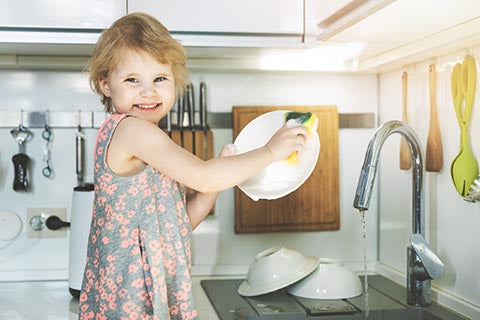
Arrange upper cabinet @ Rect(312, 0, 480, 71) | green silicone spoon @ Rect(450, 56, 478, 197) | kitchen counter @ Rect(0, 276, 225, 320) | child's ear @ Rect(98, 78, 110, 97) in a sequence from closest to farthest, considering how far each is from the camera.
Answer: upper cabinet @ Rect(312, 0, 480, 71) → child's ear @ Rect(98, 78, 110, 97) → green silicone spoon @ Rect(450, 56, 478, 197) → kitchen counter @ Rect(0, 276, 225, 320)

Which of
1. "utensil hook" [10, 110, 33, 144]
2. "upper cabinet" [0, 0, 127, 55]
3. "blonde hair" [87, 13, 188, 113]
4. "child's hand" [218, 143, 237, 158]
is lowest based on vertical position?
"child's hand" [218, 143, 237, 158]

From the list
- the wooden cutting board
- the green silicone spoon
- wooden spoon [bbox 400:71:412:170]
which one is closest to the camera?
the green silicone spoon

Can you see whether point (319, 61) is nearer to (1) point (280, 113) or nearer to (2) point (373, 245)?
(1) point (280, 113)

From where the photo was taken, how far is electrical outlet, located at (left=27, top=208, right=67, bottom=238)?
1.88 m

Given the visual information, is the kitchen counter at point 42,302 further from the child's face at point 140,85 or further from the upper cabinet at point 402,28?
the upper cabinet at point 402,28

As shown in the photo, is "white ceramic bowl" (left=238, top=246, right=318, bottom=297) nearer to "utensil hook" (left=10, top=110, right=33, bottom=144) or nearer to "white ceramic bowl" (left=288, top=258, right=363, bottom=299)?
"white ceramic bowl" (left=288, top=258, right=363, bottom=299)

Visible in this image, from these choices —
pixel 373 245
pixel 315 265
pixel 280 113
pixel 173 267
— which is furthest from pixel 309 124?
pixel 373 245

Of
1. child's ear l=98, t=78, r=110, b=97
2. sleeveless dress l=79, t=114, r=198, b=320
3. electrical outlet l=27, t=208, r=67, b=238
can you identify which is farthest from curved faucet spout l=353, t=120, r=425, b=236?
electrical outlet l=27, t=208, r=67, b=238

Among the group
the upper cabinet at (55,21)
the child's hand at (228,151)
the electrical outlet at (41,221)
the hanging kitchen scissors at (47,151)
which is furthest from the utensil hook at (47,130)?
the child's hand at (228,151)

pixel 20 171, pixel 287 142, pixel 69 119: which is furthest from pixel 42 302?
pixel 287 142

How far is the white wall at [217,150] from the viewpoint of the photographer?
6.14ft

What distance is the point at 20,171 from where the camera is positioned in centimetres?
184

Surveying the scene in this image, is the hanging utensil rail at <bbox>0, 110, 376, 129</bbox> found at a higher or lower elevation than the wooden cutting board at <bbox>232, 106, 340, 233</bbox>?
higher

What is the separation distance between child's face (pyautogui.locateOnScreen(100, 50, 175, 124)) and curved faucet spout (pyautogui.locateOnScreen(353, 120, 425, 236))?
414 mm
